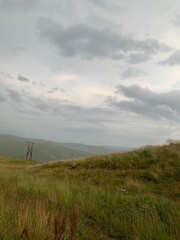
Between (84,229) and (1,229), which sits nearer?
(1,229)

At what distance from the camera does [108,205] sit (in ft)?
27.4

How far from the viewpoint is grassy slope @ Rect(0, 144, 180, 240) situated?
5.19m

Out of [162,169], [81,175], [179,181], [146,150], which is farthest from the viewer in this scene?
[146,150]

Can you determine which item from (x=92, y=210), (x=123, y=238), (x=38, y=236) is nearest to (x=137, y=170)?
(x=92, y=210)

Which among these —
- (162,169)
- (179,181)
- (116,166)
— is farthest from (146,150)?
(179,181)

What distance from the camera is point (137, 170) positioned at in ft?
57.3

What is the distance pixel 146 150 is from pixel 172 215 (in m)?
13.8

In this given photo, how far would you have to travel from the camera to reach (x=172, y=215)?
705cm

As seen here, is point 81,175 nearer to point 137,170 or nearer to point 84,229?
point 137,170

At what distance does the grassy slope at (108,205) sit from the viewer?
5.19 m

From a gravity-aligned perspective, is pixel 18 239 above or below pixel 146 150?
below

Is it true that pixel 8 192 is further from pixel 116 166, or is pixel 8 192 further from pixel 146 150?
pixel 146 150

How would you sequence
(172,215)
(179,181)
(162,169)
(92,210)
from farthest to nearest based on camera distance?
(162,169), (179,181), (92,210), (172,215)

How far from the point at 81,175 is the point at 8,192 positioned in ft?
36.7
